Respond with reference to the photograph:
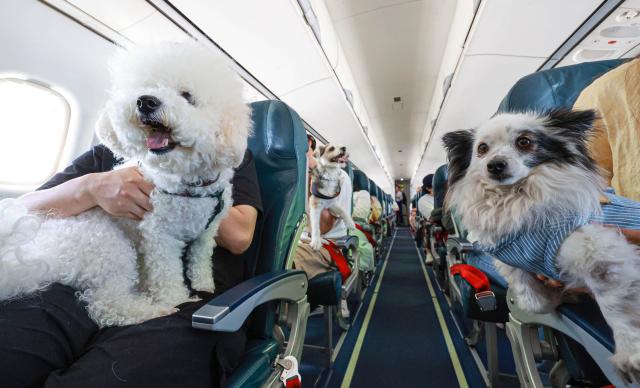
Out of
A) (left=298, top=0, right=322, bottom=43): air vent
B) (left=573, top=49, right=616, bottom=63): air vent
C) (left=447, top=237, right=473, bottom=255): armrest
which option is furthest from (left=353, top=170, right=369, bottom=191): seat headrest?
(left=447, top=237, right=473, bottom=255): armrest

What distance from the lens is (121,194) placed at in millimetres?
878

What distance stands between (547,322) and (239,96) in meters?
1.27

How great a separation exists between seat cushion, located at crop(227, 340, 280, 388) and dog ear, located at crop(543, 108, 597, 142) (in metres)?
1.18

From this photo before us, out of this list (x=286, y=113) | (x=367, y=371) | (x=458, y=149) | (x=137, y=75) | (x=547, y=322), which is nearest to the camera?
(x=547, y=322)

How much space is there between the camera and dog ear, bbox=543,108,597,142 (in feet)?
2.78

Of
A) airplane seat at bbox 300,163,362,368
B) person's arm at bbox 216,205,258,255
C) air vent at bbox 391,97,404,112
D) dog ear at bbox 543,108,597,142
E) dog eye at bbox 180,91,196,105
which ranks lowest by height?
airplane seat at bbox 300,163,362,368

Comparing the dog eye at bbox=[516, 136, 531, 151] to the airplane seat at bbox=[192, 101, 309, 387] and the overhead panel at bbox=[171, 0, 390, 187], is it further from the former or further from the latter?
the overhead panel at bbox=[171, 0, 390, 187]

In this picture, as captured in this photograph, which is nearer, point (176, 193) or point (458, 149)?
point (176, 193)

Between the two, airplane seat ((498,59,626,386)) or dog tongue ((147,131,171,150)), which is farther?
dog tongue ((147,131,171,150))

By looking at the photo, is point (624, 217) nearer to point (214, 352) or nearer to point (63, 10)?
point (214, 352)

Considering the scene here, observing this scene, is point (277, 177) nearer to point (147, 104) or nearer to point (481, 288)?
point (147, 104)

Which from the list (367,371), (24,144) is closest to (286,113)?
(367,371)

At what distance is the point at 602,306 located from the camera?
0.68 meters

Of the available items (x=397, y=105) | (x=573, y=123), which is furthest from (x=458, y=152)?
(x=397, y=105)
